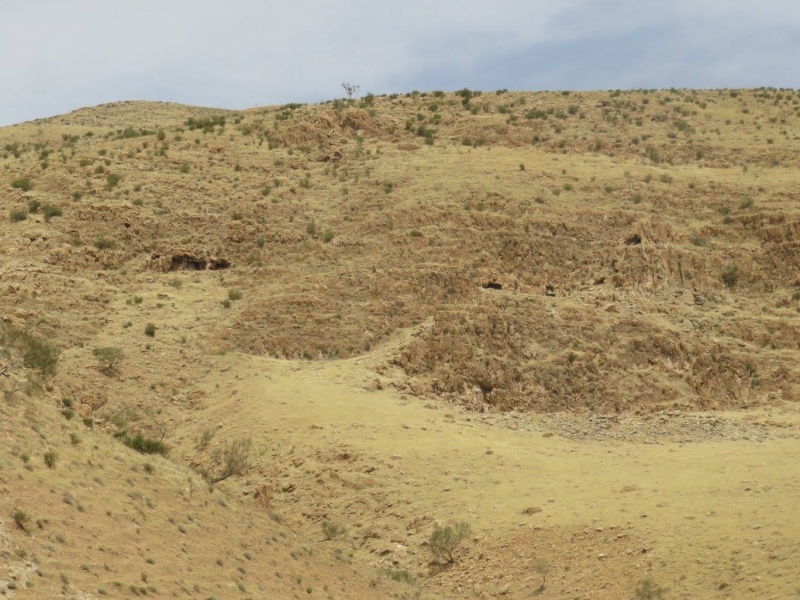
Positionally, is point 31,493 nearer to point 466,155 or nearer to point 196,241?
point 196,241

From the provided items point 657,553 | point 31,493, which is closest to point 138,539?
point 31,493

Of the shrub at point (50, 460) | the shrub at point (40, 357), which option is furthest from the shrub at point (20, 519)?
the shrub at point (40, 357)

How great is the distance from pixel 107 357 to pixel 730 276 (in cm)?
1912

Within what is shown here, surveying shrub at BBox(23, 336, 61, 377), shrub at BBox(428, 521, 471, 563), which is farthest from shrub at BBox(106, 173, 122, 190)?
shrub at BBox(428, 521, 471, 563)

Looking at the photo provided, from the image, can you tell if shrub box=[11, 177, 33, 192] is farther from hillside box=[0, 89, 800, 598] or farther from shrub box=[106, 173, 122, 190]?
shrub box=[106, 173, 122, 190]

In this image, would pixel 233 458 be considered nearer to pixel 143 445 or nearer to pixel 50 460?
pixel 143 445

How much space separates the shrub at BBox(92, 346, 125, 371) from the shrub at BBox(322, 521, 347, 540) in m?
8.77

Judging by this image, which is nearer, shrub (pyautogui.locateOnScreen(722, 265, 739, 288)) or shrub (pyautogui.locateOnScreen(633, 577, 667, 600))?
shrub (pyautogui.locateOnScreen(633, 577, 667, 600))

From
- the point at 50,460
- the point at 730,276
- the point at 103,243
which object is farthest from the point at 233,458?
the point at 730,276

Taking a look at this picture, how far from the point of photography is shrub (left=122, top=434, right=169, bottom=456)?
1998 centimetres

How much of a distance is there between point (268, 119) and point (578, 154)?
12.8 metres

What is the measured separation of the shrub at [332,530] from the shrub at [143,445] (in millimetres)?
3502

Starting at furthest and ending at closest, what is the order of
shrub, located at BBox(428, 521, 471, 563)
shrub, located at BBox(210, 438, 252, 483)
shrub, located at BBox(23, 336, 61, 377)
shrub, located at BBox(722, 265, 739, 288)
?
1. shrub, located at BBox(722, 265, 739, 288)
2. shrub, located at BBox(210, 438, 252, 483)
3. shrub, located at BBox(23, 336, 61, 377)
4. shrub, located at BBox(428, 521, 471, 563)

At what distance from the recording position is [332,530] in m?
20.8
